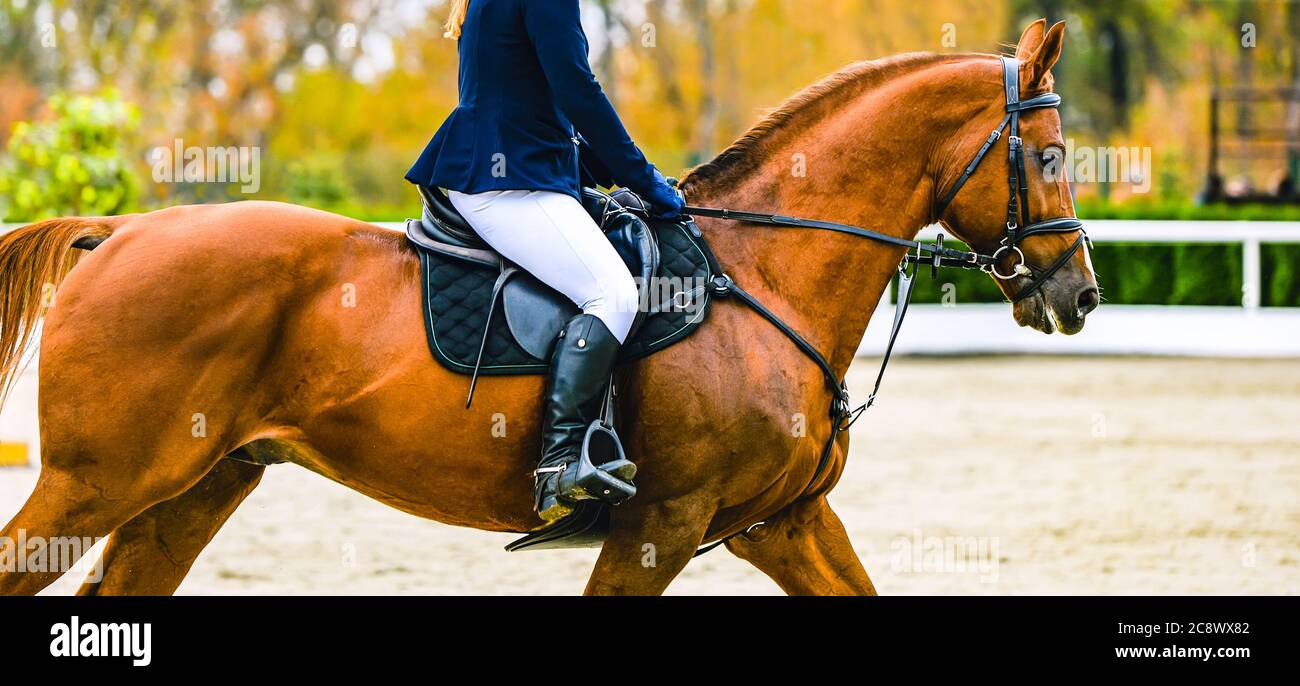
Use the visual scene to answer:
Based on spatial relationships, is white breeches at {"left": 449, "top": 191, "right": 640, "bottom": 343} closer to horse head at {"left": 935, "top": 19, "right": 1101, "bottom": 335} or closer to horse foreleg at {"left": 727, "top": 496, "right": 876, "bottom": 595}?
horse foreleg at {"left": 727, "top": 496, "right": 876, "bottom": 595}

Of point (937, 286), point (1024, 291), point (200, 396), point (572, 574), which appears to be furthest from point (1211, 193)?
point (200, 396)

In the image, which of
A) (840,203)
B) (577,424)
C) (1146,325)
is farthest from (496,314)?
(1146,325)

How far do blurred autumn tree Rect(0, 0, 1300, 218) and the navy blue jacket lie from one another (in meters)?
22.9

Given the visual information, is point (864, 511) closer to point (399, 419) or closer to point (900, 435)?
point (900, 435)

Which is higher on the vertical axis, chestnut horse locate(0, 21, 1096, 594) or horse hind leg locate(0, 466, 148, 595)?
chestnut horse locate(0, 21, 1096, 594)

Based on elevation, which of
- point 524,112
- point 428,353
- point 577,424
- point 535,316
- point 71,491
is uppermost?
point 524,112

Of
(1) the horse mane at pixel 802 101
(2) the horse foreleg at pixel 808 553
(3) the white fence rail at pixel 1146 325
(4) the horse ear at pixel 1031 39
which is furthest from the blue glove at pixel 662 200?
(3) the white fence rail at pixel 1146 325

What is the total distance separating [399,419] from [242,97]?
32.9 metres

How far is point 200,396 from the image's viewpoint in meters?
3.72

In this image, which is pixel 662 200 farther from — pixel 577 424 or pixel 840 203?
pixel 577 424

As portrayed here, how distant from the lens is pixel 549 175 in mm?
3854

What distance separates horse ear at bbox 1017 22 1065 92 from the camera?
3929 millimetres

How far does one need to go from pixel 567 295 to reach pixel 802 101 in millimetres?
987

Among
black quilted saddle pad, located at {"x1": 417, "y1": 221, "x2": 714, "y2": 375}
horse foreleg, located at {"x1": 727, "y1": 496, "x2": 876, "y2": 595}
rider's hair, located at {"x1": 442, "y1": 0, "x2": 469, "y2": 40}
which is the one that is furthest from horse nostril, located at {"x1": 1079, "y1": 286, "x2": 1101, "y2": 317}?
rider's hair, located at {"x1": 442, "y1": 0, "x2": 469, "y2": 40}
